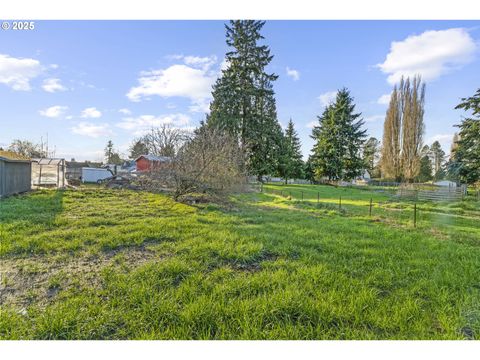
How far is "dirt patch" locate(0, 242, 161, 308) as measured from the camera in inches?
85.0

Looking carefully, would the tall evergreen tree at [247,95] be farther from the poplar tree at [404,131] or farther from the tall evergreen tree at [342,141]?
the poplar tree at [404,131]

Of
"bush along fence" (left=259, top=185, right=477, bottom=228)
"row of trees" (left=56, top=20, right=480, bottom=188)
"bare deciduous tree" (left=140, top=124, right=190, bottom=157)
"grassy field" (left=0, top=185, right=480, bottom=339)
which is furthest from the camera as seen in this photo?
"row of trees" (left=56, top=20, right=480, bottom=188)

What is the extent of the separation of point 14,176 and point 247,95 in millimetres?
14517

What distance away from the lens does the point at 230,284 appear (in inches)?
94.7

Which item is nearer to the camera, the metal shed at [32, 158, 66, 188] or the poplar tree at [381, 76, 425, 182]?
the metal shed at [32, 158, 66, 188]

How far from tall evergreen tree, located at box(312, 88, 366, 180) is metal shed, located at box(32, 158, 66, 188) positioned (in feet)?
72.5

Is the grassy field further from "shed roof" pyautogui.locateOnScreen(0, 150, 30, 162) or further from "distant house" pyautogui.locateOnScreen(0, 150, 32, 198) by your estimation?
"shed roof" pyautogui.locateOnScreen(0, 150, 30, 162)

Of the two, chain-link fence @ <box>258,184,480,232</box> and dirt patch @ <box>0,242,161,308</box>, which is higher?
dirt patch @ <box>0,242,161,308</box>

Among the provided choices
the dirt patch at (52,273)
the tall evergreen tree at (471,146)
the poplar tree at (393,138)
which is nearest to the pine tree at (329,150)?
the poplar tree at (393,138)

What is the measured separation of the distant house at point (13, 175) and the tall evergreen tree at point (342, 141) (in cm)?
2345

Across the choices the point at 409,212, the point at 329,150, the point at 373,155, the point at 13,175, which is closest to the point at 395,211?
the point at 409,212

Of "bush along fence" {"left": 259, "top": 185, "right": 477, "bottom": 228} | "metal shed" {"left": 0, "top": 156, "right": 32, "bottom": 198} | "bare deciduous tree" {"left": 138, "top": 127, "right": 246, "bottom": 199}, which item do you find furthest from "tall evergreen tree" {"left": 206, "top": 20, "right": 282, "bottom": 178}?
"metal shed" {"left": 0, "top": 156, "right": 32, "bottom": 198}

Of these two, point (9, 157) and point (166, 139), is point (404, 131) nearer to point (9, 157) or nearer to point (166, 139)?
point (166, 139)
